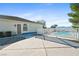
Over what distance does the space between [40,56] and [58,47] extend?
88 centimetres

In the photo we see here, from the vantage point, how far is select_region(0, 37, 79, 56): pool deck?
5848 mm

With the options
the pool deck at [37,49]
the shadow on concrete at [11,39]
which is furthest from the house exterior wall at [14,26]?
the pool deck at [37,49]

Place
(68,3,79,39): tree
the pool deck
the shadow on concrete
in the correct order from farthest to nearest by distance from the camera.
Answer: the shadow on concrete
(68,3,79,39): tree
the pool deck

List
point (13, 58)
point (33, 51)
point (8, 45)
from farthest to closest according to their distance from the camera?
1. point (8, 45)
2. point (33, 51)
3. point (13, 58)

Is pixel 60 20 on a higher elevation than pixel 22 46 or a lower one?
higher

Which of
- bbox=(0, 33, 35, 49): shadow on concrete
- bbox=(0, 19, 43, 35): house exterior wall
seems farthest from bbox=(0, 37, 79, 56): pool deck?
bbox=(0, 19, 43, 35): house exterior wall

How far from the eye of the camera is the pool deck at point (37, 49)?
5.85 m

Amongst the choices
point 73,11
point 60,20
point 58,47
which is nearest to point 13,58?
point 58,47

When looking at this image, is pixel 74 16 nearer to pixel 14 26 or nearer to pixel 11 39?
pixel 14 26

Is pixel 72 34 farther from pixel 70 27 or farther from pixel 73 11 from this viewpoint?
pixel 73 11

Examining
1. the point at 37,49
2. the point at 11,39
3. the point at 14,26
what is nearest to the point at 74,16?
the point at 37,49

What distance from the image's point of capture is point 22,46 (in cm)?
616

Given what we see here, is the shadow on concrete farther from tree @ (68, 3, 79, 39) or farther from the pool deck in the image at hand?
tree @ (68, 3, 79, 39)

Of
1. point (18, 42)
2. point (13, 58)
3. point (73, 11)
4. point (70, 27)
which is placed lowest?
point (13, 58)
